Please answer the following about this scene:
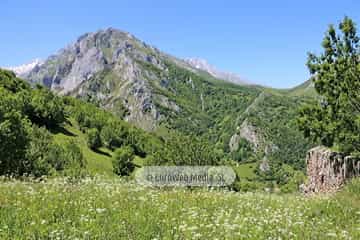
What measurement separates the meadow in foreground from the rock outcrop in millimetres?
5048

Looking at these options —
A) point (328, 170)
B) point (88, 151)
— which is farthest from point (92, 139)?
point (328, 170)

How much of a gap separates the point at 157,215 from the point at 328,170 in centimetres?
1122

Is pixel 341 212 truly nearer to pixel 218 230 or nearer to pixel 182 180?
pixel 218 230

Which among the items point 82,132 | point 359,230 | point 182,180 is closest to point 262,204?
point 359,230

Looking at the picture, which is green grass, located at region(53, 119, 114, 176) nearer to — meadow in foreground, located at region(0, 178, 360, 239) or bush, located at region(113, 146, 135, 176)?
bush, located at region(113, 146, 135, 176)

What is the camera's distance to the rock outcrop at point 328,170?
1775 cm

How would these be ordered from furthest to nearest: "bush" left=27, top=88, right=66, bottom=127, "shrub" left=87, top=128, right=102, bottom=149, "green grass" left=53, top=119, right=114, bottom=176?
"shrub" left=87, top=128, right=102, bottom=149
"bush" left=27, top=88, right=66, bottom=127
"green grass" left=53, top=119, right=114, bottom=176

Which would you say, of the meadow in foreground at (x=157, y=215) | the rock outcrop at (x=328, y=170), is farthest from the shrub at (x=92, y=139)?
the meadow in foreground at (x=157, y=215)

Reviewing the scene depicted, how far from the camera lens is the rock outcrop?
17.8 meters

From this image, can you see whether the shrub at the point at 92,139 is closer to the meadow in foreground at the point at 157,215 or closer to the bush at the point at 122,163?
the bush at the point at 122,163

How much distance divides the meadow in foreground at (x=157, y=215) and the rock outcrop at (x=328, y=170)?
505 cm

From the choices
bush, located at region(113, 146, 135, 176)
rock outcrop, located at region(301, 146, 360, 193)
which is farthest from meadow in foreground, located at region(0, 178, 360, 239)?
bush, located at region(113, 146, 135, 176)

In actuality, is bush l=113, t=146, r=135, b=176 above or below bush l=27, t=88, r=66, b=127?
below

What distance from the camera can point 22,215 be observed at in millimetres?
9242
